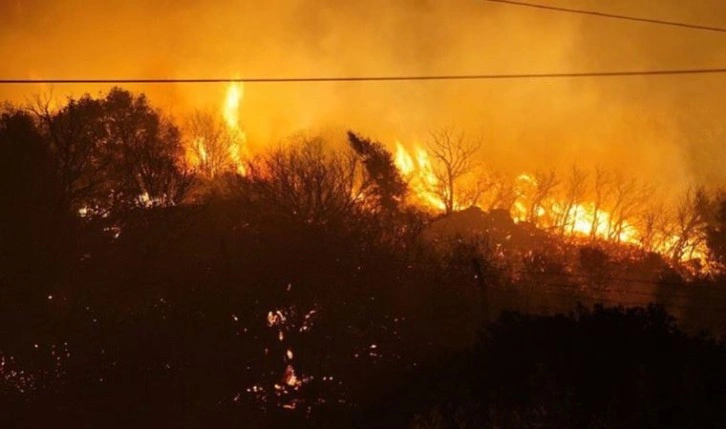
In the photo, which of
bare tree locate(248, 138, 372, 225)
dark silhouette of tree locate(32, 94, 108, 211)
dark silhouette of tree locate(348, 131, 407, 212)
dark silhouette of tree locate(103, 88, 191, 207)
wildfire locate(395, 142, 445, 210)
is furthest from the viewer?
wildfire locate(395, 142, 445, 210)

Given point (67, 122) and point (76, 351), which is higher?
point (67, 122)

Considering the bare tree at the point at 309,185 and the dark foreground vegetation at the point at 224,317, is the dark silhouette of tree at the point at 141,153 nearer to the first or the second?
the dark foreground vegetation at the point at 224,317

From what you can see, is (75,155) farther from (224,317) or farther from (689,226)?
(689,226)

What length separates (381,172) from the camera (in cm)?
5316

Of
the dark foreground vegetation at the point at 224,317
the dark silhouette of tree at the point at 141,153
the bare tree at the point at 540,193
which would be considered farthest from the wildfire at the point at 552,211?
the dark foreground vegetation at the point at 224,317

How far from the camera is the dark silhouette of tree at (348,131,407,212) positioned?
51531 millimetres

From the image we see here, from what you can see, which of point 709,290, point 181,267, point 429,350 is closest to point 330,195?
point 181,267

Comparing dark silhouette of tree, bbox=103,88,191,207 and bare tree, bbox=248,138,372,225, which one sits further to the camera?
bare tree, bbox=248,138,372,225

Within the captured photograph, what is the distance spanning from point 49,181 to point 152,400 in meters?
11.5

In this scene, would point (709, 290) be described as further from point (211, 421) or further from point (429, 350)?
point (211, 421)

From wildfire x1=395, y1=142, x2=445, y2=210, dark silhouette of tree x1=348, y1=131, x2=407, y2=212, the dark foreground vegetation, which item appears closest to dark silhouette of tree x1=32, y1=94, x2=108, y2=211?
the dark foreground vegetation

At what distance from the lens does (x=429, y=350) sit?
28141mm

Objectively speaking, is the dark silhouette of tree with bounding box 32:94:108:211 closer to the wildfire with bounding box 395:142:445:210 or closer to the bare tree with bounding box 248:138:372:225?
the bare tree with bounding box 248:138:372:225

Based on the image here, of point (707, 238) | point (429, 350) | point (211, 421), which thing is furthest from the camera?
point (707, 238)
